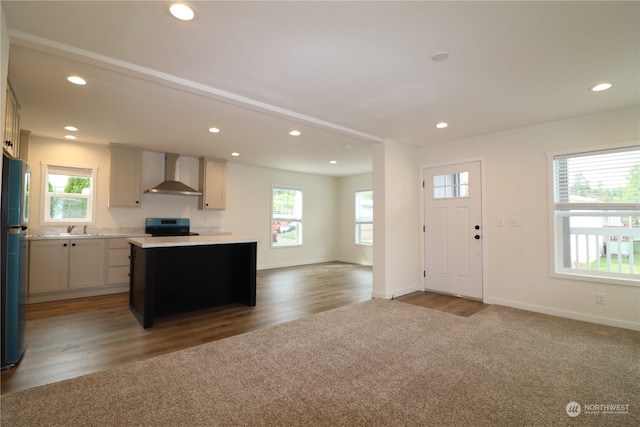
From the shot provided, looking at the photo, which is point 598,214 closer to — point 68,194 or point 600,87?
point 600,87

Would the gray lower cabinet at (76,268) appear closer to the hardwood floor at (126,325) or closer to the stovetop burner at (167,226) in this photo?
the hardwood floor at (126,325)

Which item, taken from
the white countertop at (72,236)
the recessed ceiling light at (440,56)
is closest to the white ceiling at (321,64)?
the recessed ceiling light at (440,56)

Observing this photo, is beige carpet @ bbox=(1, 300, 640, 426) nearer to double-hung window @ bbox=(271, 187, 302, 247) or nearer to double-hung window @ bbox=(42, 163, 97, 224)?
double-hung window @ bbox=(42, 163, 97, 224)

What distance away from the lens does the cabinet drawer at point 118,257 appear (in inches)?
188

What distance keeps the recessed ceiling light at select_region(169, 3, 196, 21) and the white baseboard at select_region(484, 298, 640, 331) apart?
470 cm

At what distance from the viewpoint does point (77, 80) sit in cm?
273

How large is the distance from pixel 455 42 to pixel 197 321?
3693 millimetres

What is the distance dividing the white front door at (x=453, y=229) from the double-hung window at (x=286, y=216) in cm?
369

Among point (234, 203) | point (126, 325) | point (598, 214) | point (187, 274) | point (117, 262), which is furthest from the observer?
point (234, 203)

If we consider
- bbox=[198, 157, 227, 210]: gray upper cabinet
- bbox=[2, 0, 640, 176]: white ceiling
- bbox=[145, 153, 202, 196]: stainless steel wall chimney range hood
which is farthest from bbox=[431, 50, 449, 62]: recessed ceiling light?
bbox=[198, 157, 227, 210]: gray upper cabinet

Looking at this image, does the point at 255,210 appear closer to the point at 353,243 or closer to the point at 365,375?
the point at 353,243

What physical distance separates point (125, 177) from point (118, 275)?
164cm

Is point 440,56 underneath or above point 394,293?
above

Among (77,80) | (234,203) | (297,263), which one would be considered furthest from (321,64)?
(297,263)
